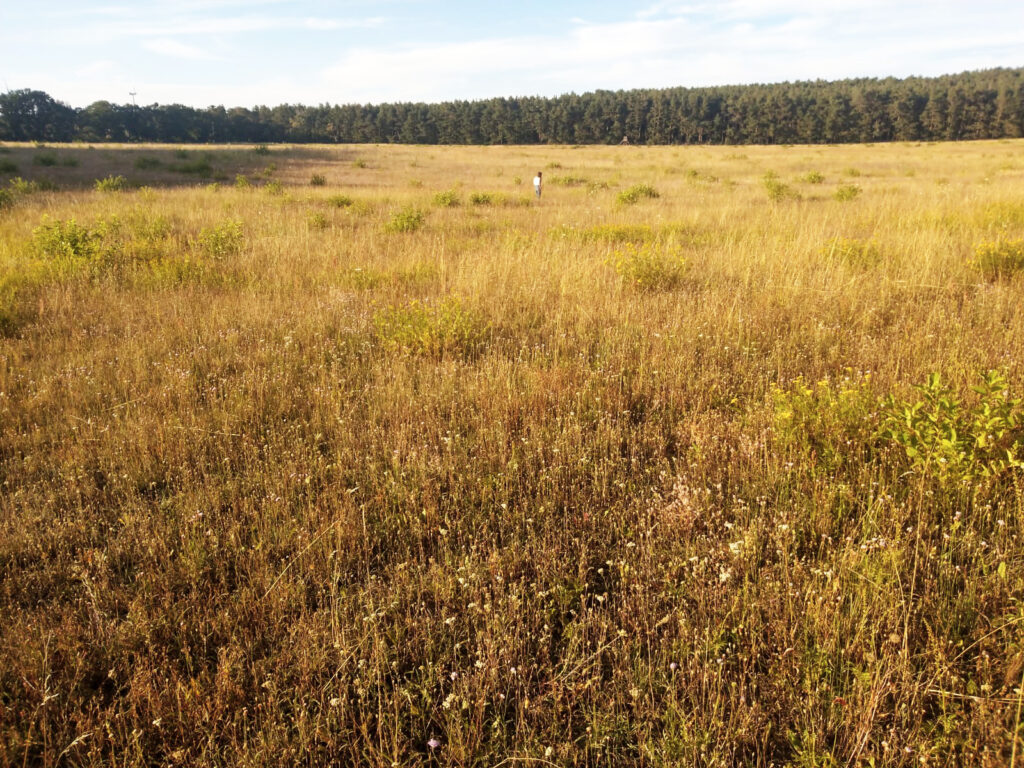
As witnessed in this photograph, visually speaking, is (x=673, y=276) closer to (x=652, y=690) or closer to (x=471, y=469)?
(x=471, y=469)

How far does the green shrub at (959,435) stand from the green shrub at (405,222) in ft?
30.9

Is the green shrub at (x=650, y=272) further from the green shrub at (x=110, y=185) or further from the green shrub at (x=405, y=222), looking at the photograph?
the green shrub at (x=110, y=185)

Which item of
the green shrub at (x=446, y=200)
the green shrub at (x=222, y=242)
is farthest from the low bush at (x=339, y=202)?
the green shrub at (x=222, y=242)

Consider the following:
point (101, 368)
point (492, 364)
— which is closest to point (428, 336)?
point (492, 364)

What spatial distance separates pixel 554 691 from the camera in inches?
75.6

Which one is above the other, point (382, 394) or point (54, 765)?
point (382, 394)

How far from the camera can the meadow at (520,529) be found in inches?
72.2

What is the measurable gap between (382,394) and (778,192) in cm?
1509

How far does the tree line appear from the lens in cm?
7425

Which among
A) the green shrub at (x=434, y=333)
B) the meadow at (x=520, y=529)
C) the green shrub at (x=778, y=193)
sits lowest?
the meadow at (x=520, y=529)

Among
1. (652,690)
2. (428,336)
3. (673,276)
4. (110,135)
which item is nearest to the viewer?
(652,690)

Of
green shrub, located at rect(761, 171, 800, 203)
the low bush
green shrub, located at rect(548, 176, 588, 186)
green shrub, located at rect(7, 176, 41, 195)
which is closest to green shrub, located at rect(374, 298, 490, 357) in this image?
the low bush

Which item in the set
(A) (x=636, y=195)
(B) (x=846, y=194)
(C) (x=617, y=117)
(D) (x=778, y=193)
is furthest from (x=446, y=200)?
(C) (x=617, y=117)

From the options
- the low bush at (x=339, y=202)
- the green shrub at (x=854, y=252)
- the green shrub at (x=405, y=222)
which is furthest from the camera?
the low bush at (x=339, y=202)
